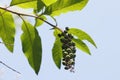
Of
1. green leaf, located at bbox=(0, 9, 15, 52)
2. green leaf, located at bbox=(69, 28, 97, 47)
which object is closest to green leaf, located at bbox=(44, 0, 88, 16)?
green leaf, located at bbox=(69, 28, 97, 47)

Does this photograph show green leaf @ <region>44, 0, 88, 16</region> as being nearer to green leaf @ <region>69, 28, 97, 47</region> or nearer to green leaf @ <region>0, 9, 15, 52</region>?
green leaf @ <region>69, 28, 97, 47</region>

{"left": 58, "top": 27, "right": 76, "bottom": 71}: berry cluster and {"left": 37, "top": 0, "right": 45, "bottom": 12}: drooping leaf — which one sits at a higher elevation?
{"left": 37, "top": 0, "right": 45, "bottom": 12}: drooping leaf

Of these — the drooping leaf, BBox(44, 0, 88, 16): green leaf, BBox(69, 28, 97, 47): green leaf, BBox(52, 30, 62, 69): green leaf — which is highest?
the drooping leaf

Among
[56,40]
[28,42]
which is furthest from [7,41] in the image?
[56,40]

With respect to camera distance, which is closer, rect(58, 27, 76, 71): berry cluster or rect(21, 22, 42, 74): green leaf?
rect(58, 27, 76, 71): berry cluster

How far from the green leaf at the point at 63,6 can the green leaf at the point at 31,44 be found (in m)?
0.12

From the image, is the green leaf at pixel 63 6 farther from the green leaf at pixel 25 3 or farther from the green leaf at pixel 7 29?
the green leaf at pixel 7 29

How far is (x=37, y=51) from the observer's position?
1.55 m

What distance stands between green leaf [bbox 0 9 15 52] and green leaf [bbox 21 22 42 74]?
7 cm

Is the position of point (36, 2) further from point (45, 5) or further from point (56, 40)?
point (56, 40)

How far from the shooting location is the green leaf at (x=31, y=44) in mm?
1539

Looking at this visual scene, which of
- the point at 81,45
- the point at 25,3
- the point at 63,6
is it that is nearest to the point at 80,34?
the point at 81,45

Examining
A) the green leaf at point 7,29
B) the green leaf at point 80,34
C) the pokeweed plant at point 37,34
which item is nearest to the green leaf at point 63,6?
the pokeweed plant at point 37,34

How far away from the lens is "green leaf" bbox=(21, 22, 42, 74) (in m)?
1.54
